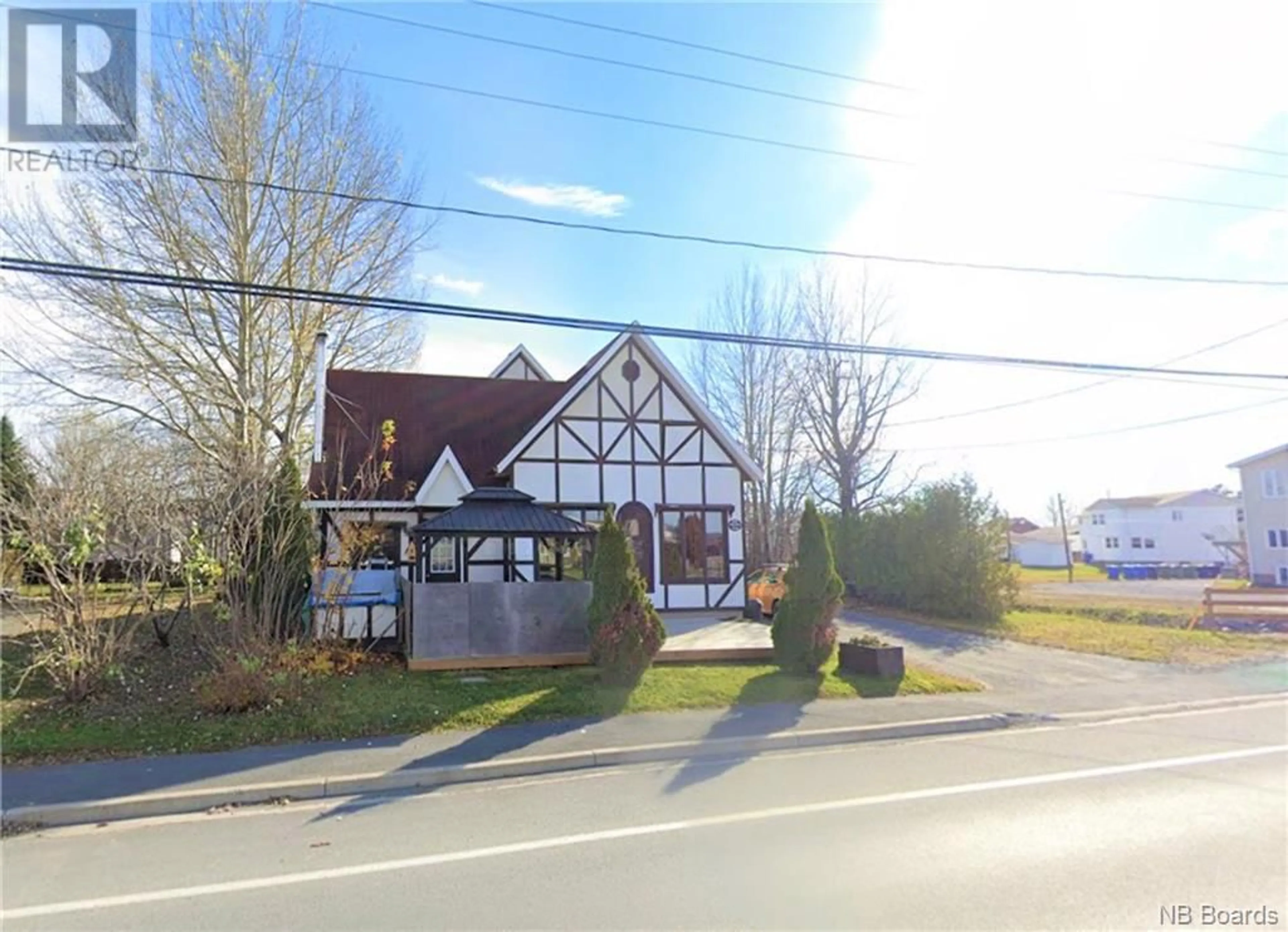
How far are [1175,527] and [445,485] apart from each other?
70506 mm

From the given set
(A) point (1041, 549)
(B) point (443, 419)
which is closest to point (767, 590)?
(B) point (443, 419)

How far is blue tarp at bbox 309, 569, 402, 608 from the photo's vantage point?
472 inches

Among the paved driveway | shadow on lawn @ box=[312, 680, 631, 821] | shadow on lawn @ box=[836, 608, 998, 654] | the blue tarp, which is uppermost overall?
the blue tarp

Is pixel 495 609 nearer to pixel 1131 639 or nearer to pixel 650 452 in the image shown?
pixel 650 452

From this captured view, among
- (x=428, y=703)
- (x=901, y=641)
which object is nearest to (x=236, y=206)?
(x=428, y=703)

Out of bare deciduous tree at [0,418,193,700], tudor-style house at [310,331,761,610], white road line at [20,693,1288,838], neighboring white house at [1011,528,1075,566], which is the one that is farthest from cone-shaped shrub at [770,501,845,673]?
neighboring white house at [1011,528,1075,566]

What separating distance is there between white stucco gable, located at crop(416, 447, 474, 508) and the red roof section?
40cm

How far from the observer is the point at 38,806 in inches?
269

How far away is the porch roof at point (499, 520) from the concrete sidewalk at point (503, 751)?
4.63m

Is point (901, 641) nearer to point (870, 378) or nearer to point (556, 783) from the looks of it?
point (556, 783)

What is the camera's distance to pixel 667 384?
20.4m

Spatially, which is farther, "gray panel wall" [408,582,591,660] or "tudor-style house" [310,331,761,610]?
"tudor-style house" [310,331,761,610]

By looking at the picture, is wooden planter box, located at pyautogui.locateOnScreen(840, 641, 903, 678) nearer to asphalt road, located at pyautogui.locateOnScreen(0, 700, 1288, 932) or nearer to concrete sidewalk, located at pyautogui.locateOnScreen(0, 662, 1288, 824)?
concrete sidewalk, located at pyautogui.locateOnScreen(0, 662, 1288, 824)

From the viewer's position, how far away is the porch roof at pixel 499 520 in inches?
537
